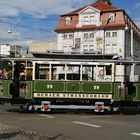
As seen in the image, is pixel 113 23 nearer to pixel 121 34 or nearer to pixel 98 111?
pixel 121 34

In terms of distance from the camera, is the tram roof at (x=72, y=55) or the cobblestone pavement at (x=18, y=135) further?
the tram roof at (x=72, y=55)

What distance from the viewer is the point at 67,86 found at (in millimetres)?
21969

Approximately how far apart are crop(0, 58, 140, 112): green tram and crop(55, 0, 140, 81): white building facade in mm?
53043

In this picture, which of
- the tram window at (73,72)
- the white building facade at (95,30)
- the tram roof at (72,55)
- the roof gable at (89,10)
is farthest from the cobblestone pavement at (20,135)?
the roof gable at (89,10)

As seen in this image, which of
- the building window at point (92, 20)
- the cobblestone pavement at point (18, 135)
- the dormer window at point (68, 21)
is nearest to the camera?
the cobblestone pavement at point (18, 135)

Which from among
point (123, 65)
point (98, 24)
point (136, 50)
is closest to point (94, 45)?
point (98, 24)

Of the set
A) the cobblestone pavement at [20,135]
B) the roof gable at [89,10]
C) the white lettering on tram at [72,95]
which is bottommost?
the cobblestone pavement at [20,135]

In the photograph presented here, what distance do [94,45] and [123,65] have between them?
2251 inches

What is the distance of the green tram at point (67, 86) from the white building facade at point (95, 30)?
174 feet

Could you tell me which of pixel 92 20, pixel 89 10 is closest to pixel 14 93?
pixel 92 20

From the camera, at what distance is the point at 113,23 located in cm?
7906

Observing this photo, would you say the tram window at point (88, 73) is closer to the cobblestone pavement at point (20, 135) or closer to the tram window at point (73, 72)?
the tram window at point (73, 72)

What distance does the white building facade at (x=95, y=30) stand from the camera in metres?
78.3

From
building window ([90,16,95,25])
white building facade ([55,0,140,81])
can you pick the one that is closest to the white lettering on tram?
white building facade ([55,0,140,81])
